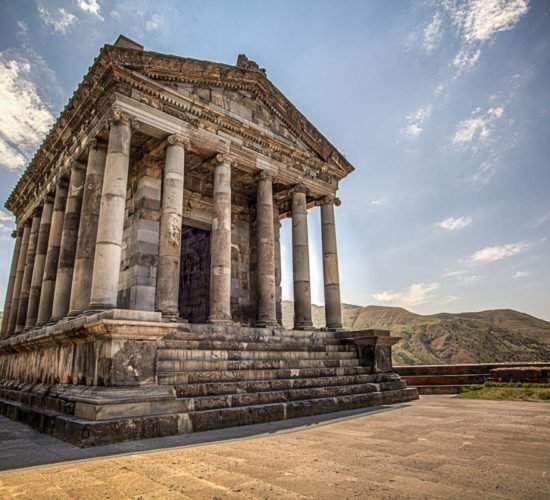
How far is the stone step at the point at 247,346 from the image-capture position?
887 cm

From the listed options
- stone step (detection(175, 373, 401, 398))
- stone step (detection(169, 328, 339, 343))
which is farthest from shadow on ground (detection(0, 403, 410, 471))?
stone step (detection(169, 328, 339, 343))

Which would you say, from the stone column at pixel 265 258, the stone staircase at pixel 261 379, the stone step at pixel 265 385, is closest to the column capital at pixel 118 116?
the stone column at pixel 265 258

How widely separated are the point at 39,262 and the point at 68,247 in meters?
4.10

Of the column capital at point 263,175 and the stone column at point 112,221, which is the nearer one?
the stone column at point 112,221

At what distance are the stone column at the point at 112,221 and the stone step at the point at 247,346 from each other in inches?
88.2

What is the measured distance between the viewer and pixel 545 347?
3562 centimetres

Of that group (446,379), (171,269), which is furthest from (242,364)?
(446,379)

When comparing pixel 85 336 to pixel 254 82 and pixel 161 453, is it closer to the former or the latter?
pixel 161 453

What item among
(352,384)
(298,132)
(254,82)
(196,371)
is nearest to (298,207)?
(298,132)

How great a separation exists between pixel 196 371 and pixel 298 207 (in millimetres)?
8961

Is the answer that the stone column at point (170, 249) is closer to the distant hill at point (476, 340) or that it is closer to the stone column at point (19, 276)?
the stone column at point (19, 276)

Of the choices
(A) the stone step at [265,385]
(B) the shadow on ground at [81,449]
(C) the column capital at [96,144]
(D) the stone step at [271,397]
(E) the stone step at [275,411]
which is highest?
(C) the column capital at [96,144]

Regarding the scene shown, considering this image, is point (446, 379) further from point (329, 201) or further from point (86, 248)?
point (86, 248)

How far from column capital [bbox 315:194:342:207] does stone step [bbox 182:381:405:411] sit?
8.60m
